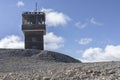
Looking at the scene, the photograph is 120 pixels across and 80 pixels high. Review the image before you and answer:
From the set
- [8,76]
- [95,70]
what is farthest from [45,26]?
[95,70]

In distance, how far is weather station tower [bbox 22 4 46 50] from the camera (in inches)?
2445

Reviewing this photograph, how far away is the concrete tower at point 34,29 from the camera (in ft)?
204

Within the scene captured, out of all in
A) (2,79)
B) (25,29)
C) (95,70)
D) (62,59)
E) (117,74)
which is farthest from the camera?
(25,29)

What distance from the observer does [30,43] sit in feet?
206

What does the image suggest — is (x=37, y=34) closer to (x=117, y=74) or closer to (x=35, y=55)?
(x=35, y=55)

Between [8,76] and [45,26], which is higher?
[45,26]

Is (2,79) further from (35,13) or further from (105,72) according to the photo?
(35,13)

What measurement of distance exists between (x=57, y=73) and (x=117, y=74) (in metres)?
4.31

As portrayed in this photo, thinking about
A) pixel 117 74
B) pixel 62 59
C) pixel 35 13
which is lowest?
pixel 117 74

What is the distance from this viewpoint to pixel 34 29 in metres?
61.8

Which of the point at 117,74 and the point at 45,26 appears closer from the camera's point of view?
the point at 117,74

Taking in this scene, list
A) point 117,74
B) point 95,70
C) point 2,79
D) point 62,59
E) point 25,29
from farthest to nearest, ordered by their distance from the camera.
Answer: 1. point 25,29
2. point 62,59
3. point 2,79
4. point 95,70
5. point 117,74

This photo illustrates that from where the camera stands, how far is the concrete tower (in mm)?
62094

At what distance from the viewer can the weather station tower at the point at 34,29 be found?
6209cm
